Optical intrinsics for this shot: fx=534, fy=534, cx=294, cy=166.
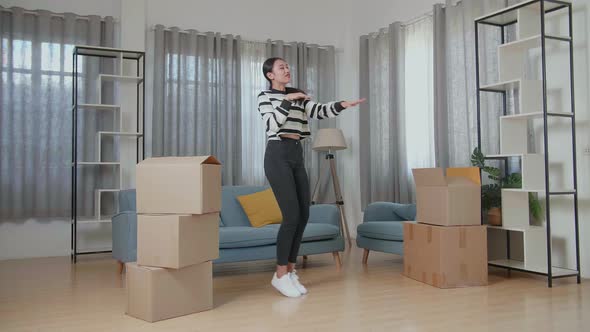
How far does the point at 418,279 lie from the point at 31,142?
11.7ft

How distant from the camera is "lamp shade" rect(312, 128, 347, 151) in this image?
215 inches

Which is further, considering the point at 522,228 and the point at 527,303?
the point at 522,228

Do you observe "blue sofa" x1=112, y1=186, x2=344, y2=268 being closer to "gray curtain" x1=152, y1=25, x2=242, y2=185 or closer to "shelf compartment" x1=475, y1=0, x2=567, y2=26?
"gray curtain" x1=152, y1=25, x2=242, y2=185

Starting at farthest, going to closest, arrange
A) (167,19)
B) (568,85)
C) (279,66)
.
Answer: (167,19)
(568,85)
(279,66)

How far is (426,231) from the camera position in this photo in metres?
3.44

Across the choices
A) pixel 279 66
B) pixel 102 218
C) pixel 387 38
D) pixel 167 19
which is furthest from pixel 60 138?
pixel 387 38

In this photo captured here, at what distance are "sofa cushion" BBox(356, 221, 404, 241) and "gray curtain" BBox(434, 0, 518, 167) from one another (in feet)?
3.15

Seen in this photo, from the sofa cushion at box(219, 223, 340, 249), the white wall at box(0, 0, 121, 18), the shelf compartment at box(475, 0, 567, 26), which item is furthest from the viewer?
the white wall at box(0, 0, 121, 18)

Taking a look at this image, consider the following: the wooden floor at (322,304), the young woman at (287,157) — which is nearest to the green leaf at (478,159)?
the wooden floor at (322,304)

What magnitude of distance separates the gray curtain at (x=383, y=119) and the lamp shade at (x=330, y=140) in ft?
1.47

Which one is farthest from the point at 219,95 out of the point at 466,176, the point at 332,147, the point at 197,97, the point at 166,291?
Result: the point at 166,291

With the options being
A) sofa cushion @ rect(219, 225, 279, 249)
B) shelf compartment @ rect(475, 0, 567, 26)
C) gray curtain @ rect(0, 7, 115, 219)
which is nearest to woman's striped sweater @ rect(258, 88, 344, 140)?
sofa cushion @ rect(219, 225, 279, 249)

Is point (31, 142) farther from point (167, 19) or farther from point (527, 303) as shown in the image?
point (527, 303)

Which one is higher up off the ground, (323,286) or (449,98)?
(449,98)
